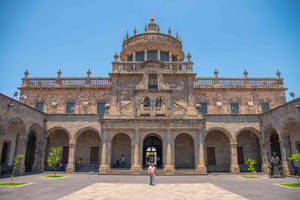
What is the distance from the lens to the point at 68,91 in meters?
30.3

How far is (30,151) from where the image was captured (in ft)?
83.5

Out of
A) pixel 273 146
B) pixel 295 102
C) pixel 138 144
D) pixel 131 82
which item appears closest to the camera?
pixel 295 102

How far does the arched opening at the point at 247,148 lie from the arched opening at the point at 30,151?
25734 millimetres

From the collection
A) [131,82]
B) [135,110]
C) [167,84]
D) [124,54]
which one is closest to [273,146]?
[167,84]

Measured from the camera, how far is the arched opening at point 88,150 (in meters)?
26.9

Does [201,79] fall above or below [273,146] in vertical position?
above

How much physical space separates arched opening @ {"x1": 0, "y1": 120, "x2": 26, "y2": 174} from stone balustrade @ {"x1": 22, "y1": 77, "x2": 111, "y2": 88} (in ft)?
30.4

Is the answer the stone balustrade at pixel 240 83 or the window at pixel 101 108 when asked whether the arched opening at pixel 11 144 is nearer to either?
the window at pixel 101 108

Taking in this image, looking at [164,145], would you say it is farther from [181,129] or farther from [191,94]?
[191,94]

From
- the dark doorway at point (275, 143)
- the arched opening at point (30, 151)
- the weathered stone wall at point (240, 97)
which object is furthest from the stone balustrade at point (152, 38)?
the arched opening at point (30, 151)

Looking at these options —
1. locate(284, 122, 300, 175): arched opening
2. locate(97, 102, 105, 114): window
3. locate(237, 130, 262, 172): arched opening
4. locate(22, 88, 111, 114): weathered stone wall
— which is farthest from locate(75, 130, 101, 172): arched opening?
locate(284, 122, 300, 175): arched opening

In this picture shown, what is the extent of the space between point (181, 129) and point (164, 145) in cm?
258

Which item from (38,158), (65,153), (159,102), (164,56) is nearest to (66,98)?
(65,153)

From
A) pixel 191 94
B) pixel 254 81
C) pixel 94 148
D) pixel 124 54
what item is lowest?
pixel 94 148
